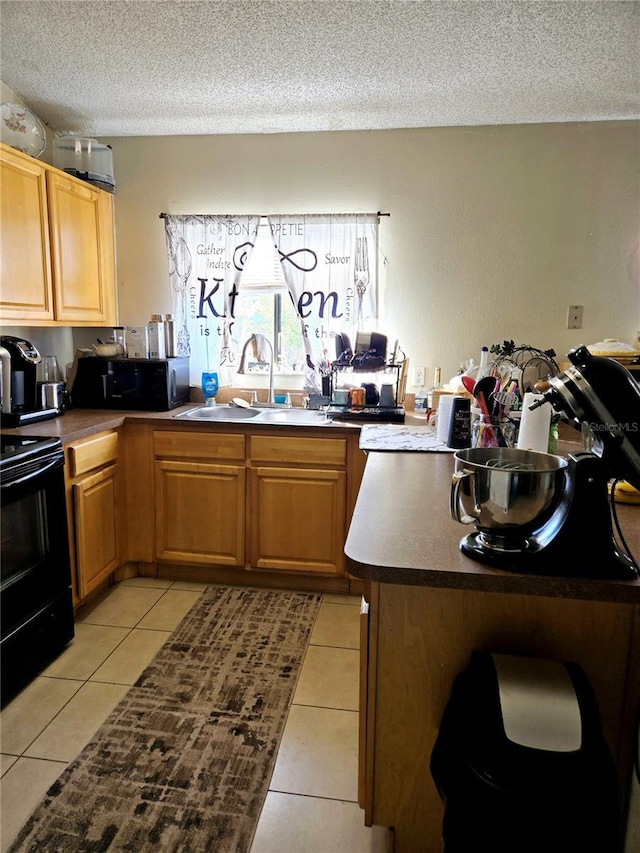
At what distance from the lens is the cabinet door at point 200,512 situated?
2.77 m

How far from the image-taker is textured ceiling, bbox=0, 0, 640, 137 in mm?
2018

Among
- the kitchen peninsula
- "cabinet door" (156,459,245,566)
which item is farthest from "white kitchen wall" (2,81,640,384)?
the kitchen peninsula

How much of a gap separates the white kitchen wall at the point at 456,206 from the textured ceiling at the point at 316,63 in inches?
4.7

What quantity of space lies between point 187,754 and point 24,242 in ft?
7.22

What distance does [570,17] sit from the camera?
1999mm

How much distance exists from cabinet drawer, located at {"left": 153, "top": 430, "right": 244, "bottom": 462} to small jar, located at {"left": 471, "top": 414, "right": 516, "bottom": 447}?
49.8 inches

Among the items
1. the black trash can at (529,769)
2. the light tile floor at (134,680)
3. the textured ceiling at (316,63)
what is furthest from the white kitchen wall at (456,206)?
the black trash can at (529,769)

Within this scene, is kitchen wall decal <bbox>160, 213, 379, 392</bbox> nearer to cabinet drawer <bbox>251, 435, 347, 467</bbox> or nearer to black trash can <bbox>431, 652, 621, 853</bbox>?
cabinet drawer <bbox>251, 435, 347, 467</bbox>

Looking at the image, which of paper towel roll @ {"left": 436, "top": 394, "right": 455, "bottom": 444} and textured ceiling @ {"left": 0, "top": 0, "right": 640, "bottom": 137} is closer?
textured ceiling @ {"left": 0, "top": 0, "right": 640, "bottom": 137}

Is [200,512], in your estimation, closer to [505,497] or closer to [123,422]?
[123,422]

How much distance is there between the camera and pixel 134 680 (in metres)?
2.07

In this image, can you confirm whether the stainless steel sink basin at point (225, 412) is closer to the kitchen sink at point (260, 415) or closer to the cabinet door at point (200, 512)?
the kitchen sink at point (260, 415)

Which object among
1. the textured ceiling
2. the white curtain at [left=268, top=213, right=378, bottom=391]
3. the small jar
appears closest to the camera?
the small jar

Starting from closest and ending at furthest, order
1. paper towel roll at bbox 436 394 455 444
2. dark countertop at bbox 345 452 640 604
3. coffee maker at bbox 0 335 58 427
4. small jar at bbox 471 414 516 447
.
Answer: dark countertop at bbox 345 452 640 604 < small jar at bbox 471 414 516 447 < paper towel roll at bbox 436 394 455 444 < coffee maker at bbox 0 335 58 427
